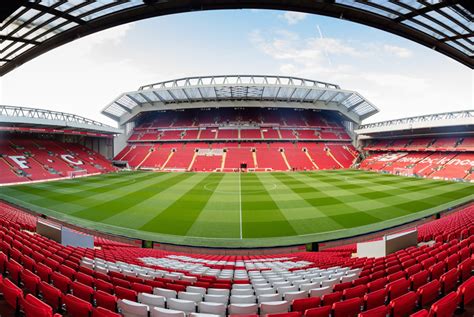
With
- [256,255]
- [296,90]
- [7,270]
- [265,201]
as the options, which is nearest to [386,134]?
[296,90]

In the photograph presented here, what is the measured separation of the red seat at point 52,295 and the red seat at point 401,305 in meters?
4.82

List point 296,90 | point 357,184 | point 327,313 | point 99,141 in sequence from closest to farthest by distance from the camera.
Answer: point 327,313
point 357,184
point 296,90
point 99,141

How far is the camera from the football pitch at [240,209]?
14500 mm

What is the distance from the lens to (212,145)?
5759 cm

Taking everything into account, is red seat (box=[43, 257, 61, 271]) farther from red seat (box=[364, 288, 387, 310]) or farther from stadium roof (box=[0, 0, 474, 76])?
red seat (box=[364, 288, 387, 310])

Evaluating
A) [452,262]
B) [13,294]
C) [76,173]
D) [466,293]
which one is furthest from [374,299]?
[76,173]

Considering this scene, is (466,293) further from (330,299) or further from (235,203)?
(235,203)

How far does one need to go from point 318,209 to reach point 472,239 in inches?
509

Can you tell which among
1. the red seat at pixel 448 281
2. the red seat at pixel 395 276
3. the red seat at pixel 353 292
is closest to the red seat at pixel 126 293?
the red seat at pixel 353 292

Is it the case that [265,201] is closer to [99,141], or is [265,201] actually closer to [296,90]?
[296,90]

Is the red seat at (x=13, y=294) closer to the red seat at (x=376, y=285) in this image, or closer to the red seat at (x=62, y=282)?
the red seat at (x=62, y=282)

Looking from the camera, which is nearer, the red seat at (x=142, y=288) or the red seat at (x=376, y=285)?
the red seat at (x=376, y=285)

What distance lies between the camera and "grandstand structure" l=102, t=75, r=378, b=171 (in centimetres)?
5031

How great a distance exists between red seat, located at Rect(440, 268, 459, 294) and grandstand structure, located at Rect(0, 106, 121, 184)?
43.4 m
